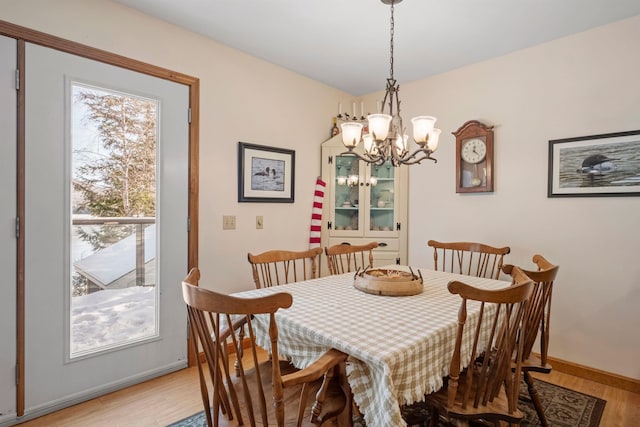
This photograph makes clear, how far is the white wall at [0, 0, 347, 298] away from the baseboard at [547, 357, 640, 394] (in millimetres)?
2289

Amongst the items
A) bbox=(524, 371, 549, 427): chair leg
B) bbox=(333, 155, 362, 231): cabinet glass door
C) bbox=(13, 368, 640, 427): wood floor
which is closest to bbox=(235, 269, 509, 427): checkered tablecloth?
bbox=(524, 371, 549, 427): chair leg

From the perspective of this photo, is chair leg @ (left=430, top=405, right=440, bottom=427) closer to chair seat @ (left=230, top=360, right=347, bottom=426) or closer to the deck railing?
chair seat @ (left=230, top=360, right=347, bottom=426)

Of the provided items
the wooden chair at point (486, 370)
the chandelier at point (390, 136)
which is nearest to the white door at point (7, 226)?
the chandelier at point (390, 136)

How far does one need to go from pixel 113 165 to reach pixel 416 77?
273cm

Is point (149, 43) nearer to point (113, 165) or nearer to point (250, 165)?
point (113, 165)

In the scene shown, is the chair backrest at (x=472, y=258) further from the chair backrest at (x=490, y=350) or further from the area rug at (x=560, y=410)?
the chair backrest at (x=490, y=350)

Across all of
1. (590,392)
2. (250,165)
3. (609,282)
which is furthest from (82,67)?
(590,392)

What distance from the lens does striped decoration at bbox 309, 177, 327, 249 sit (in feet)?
11.4

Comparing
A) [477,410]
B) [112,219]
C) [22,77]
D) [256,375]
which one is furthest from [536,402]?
[22,77]

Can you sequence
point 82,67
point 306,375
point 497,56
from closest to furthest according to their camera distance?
point 306,375 → point 82,67 → point 497,56

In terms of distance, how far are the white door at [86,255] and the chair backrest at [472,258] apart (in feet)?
6.71

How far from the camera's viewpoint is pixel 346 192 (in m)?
3.59

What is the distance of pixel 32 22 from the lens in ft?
6.21

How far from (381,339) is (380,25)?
2141 millimetres
